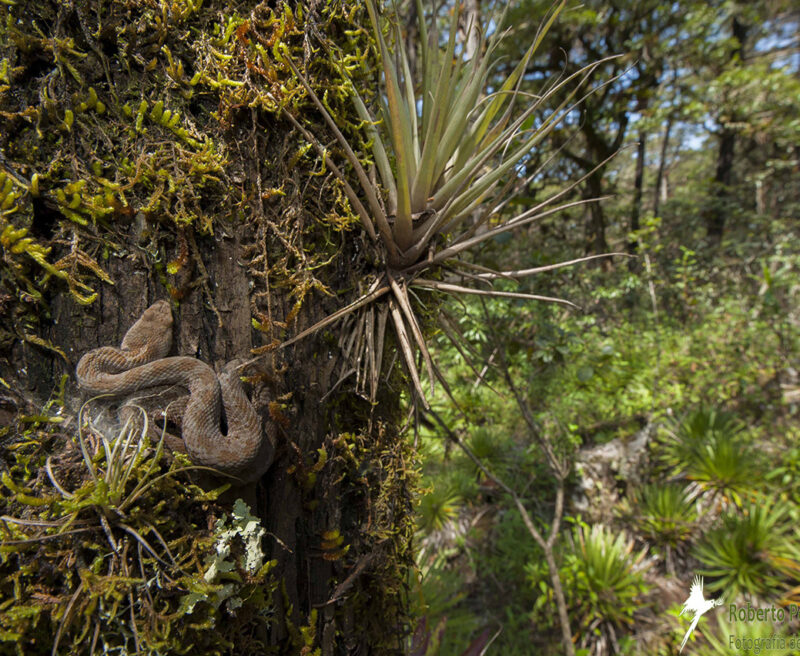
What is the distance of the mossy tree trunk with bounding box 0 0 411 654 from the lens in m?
0.74

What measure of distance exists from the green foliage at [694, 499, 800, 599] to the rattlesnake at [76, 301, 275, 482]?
4.21m

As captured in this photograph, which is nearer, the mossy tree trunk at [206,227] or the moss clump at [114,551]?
the moss clump at [114,551]

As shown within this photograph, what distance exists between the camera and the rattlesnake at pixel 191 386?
0.73 metres

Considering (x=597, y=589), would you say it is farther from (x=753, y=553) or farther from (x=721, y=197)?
(x=721, y=197)

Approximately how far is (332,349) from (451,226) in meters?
0.50

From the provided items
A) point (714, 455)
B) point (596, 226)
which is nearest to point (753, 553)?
point (714, 455)

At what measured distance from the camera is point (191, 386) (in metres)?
0.77

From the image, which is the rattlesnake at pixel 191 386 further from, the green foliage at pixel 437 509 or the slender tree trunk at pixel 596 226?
the slender tree trunk at pixel 596 226

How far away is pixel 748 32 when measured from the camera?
25.9 ft

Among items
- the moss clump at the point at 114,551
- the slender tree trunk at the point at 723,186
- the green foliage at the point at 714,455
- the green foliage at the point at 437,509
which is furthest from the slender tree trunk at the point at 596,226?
the moss clump at the point at 114,551

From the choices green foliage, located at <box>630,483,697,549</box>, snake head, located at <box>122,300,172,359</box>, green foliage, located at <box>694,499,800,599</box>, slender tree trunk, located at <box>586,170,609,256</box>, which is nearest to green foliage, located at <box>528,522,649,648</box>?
green foliage, located at <box>630,483,697,549</box>

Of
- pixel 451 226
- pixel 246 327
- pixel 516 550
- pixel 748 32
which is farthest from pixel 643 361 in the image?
pixel 748 32

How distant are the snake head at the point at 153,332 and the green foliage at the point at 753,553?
4387 mm

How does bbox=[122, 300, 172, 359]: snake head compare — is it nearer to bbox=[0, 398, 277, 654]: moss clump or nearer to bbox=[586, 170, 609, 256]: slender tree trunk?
bbox=[0, 398, 277, 654]: moss clump
